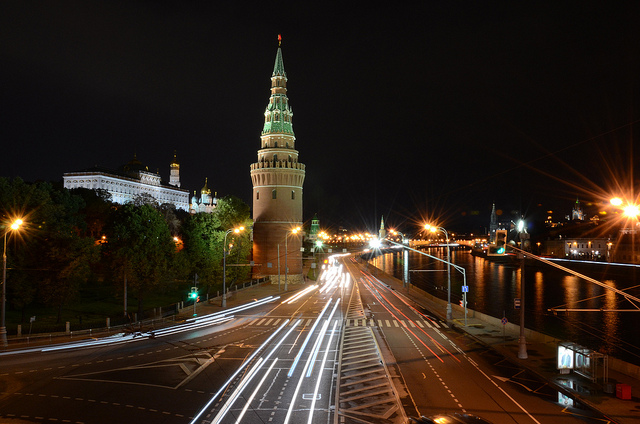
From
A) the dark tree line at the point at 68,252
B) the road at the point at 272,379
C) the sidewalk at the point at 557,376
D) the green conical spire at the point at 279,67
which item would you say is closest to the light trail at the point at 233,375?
the road at the point at 272,379

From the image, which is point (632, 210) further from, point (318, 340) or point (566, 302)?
point (566, 302)

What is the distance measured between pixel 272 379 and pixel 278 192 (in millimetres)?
57880

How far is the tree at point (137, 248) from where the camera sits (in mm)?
42312

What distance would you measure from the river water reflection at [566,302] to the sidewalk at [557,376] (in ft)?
13.1

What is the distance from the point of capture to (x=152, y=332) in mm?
34844

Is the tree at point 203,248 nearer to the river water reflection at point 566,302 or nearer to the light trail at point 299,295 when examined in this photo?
the light trail at point 299,295

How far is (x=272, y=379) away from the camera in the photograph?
21500 mm

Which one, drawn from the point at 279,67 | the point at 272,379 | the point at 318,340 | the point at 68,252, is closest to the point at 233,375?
the point at 272,379

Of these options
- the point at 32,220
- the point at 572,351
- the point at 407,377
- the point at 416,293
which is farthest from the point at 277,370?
the point at 416,293

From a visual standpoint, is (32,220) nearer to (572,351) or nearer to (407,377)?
(407,377)

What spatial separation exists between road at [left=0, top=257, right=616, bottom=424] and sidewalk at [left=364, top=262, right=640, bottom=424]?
2.66ft

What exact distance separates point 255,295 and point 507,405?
148 feet

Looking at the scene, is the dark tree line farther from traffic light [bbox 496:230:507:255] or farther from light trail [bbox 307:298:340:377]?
traffic light [bbox 496:230:507:255]

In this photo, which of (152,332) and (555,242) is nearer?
(152,332)
